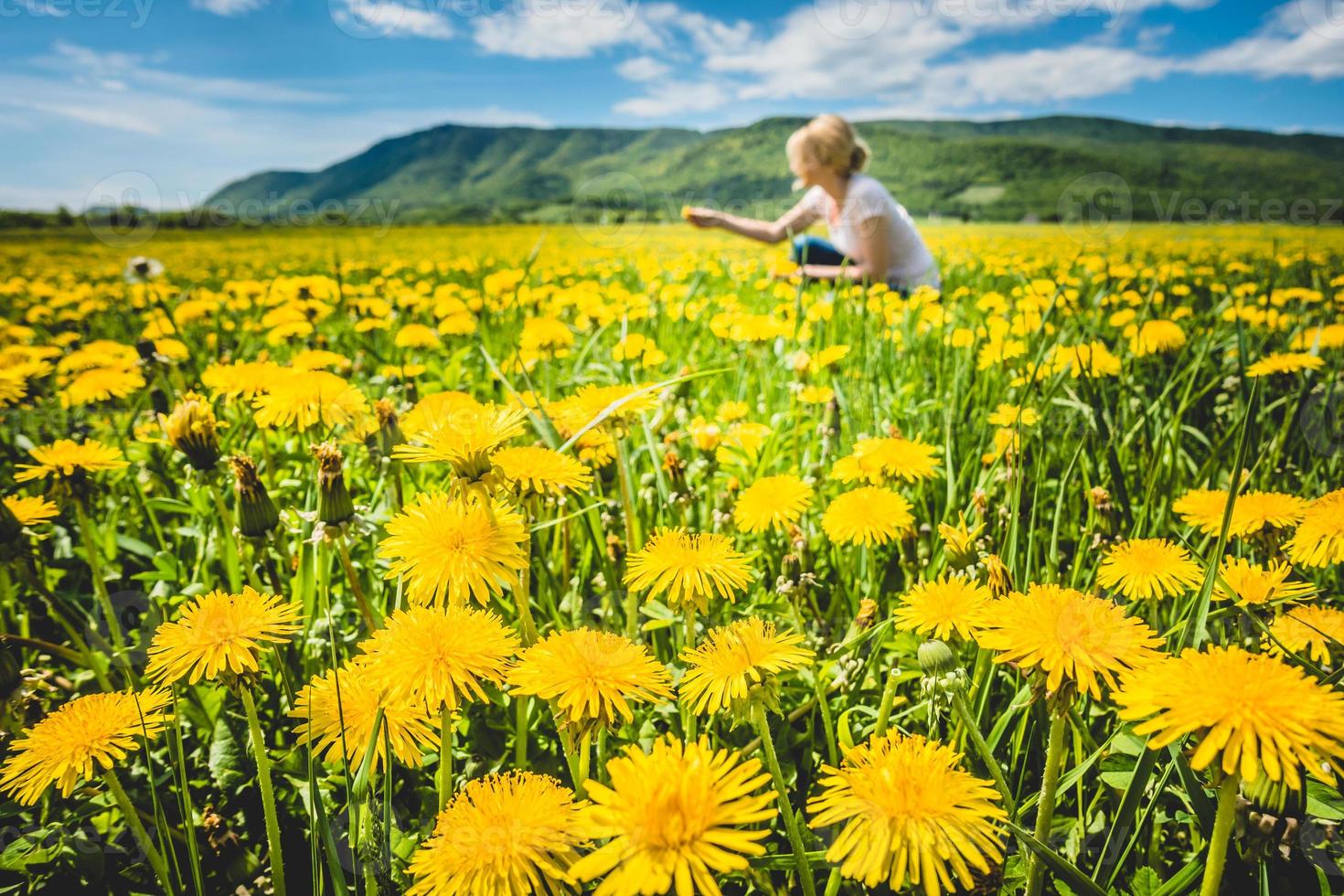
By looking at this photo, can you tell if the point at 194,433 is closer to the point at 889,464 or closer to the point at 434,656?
the point at 434,656

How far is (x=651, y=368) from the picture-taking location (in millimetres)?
2941

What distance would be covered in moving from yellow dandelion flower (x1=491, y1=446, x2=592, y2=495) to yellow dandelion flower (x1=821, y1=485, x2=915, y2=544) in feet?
1.66

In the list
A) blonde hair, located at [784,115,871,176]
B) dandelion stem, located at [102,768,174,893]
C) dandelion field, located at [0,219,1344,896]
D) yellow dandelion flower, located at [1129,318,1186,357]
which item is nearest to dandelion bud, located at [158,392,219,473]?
dandelion field, located at [0,219,1344,896]

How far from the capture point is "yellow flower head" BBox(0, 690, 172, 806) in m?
0.81

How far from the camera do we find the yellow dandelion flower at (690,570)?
0.92 metres

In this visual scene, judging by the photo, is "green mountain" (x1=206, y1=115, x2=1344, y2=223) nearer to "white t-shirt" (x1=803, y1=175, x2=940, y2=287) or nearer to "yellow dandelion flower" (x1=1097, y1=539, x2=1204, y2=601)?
"white t-shirt" (x1=803, y1=175, x2=940, y2=287)

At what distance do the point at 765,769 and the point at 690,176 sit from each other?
146m

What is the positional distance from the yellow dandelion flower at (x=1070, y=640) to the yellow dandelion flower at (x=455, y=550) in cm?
59

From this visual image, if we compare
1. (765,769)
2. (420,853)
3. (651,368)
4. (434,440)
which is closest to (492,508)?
(434,440)

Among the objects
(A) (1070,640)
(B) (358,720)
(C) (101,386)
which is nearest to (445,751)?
(B) (358,720)

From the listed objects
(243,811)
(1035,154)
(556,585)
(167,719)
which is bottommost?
(243,811)

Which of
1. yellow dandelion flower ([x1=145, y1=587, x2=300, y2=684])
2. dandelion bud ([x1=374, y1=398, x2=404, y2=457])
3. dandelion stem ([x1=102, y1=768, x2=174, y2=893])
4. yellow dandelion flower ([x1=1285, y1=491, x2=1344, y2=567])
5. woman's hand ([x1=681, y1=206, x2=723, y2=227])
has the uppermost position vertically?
woman's hand ([x1=681, y1=206, x2=723, y2=227])

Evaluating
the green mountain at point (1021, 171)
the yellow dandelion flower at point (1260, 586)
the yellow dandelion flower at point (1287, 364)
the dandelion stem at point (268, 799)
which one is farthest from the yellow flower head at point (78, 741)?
the green mountain at point (1021, 171)

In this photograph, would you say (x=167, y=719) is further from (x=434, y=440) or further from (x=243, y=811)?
(x=434, y=440)
